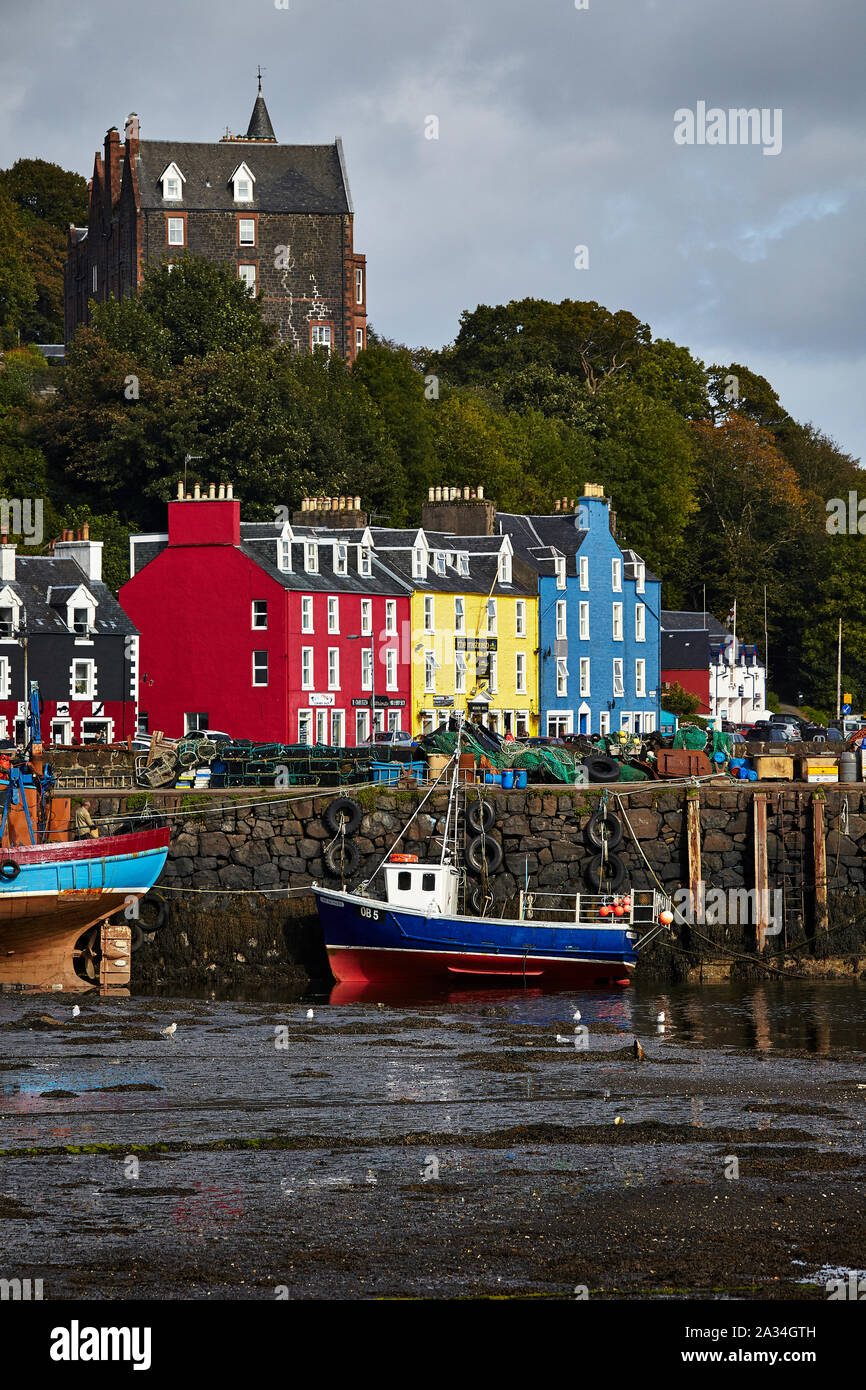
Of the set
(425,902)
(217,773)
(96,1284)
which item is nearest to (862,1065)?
(425,902)

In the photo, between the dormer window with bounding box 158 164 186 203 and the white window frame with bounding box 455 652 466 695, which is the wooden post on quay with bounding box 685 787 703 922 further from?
the dormer window with bounding box 158 164 186 203

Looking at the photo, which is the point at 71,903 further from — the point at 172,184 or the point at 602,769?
the point at 172,184

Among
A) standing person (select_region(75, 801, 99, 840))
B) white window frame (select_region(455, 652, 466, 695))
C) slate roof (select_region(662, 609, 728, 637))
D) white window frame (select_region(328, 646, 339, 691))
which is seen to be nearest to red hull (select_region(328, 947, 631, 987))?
Result: standing person (select_region(75, 801, 99, 840))

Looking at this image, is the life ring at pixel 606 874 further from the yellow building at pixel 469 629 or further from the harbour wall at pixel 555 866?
the yellow building at pixel 469 629

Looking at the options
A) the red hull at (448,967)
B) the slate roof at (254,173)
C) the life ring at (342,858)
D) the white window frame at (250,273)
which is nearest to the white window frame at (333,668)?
the life ring at (342,858)

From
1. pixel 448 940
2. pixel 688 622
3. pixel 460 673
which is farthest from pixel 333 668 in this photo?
pixel 688 622

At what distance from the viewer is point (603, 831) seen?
41.3 m

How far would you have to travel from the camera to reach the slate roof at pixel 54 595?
61969 mm

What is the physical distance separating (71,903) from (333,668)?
28.5 meters

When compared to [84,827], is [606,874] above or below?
below

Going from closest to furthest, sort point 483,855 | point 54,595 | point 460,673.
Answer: point 483,855
point 54,595
point 460,673

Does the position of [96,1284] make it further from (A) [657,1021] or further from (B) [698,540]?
(B) [698,540]

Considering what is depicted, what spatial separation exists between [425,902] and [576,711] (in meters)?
41.4

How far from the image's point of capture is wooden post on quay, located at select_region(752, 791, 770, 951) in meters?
40.6
